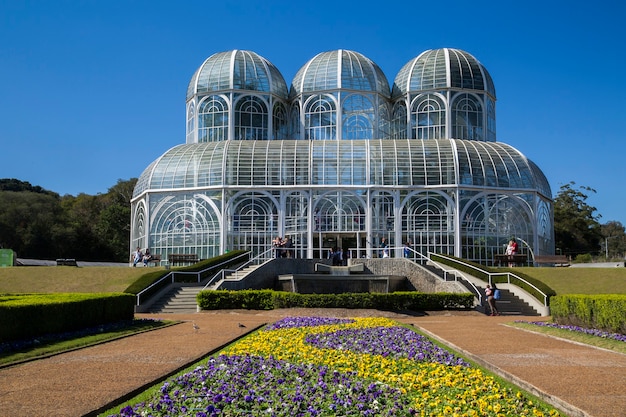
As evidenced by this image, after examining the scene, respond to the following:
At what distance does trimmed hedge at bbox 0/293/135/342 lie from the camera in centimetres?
1431

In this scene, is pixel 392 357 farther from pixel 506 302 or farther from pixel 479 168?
pixel 479 168

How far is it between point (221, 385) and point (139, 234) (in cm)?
3573

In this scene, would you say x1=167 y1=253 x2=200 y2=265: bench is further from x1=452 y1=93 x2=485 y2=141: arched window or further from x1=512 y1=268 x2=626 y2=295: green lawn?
x1=452 y1=93 x2=485 y2=141: arched window

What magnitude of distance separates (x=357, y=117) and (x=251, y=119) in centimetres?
797

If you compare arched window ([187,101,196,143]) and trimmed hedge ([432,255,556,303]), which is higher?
arched window ([187,101,196,143])

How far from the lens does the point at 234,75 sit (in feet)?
160

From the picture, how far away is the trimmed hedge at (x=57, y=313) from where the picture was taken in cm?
1431

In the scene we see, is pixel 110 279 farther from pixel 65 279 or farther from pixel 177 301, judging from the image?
pixel 177 301

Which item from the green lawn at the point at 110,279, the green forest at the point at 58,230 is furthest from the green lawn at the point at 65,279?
the green forest at the point at 58,230

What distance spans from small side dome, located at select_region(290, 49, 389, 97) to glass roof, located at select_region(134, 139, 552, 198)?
8005 mm

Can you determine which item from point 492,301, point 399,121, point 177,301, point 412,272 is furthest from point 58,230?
point 492,301

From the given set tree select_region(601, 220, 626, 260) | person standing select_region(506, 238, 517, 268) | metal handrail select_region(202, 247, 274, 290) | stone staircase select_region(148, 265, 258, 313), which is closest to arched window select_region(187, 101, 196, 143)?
metal handrail select_region(202, 247, 274, 290)

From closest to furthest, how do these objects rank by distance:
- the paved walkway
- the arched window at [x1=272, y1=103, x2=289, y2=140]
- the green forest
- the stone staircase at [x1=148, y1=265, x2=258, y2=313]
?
the paved walkway < the stone staircase at [x1=148, y1=265, x2=258, y2=313] < the arched window at [x1=272, y1=103, x2=289, y2=140] < the green forest

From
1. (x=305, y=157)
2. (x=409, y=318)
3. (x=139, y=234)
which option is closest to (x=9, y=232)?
(x=139, y=234)
